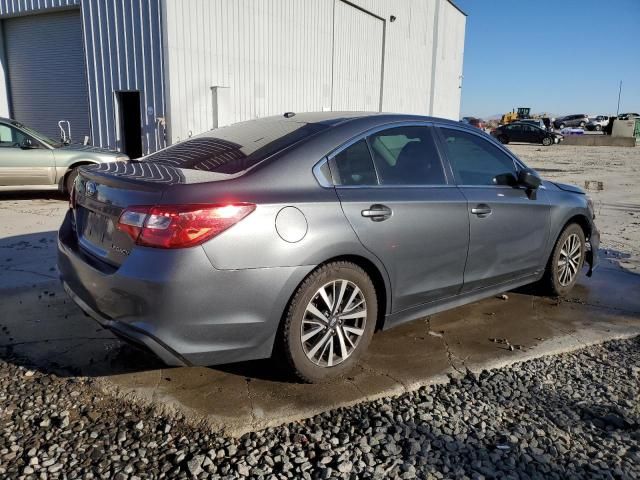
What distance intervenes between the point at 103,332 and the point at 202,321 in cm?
158

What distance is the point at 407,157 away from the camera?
12.4 feet

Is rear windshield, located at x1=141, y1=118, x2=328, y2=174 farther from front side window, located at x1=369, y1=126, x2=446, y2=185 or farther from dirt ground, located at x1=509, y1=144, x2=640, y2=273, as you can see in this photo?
dirt ground, located at x1=509, y1=144, x2=640, y2=273

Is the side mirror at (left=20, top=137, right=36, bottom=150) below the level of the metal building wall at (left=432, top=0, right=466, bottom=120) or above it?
below

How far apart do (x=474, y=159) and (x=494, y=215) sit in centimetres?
52

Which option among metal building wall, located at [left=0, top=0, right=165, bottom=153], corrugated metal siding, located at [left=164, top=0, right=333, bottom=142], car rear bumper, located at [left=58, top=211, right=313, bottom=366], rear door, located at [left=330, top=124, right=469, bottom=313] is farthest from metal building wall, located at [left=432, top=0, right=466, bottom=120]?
car rear bumper, located at [left=58, top=211, right=313, bottom=366]

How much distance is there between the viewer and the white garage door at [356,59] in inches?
741

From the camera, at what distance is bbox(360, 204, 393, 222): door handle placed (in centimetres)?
322

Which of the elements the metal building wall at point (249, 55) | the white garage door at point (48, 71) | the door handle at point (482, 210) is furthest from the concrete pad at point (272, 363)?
the white garage door at point (48, 71)

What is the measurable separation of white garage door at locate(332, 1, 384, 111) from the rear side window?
16052 mm

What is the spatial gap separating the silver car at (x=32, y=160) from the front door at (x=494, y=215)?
7920 mm

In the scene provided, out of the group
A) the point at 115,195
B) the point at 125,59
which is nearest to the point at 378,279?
the point at 115,195

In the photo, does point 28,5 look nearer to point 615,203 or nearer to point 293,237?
point 293,237

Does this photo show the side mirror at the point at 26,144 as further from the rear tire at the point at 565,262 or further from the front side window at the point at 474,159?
the rear tire at the point at 565,262

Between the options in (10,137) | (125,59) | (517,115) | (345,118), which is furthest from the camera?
(517,115)
